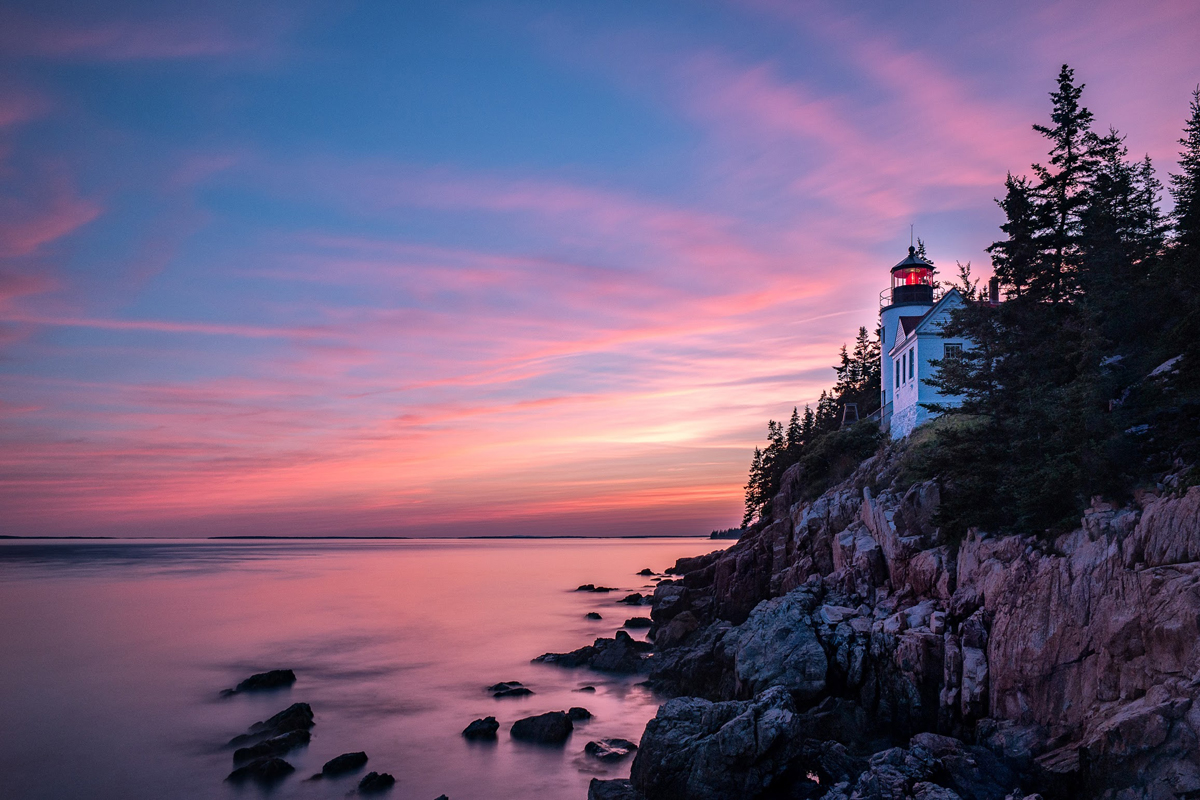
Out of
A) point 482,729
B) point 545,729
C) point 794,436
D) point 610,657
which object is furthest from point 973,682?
point 794,436

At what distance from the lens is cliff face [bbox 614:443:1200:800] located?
12.9 m

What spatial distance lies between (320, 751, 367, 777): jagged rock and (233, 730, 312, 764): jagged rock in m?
1.80

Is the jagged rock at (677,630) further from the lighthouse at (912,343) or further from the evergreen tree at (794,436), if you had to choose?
the evergreen tree at (794,436)

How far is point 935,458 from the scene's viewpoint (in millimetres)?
23359

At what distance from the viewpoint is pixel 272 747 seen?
22.1m

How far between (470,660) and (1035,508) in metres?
30.0

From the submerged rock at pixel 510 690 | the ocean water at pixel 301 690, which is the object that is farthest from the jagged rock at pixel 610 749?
the submerged rock at pixel 510 690

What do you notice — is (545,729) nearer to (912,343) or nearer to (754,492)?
(912,343)

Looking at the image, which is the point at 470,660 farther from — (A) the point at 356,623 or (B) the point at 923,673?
(B) the point at 923,673

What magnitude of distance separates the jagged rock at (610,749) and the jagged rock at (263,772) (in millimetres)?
8710

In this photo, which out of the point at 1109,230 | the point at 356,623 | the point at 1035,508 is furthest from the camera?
the point at 356,623

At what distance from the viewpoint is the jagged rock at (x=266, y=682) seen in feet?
104

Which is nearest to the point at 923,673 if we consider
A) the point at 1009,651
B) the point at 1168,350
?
the point at 1009,651

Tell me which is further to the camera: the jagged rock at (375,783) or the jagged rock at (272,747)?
the jagged rock at (272,747)
